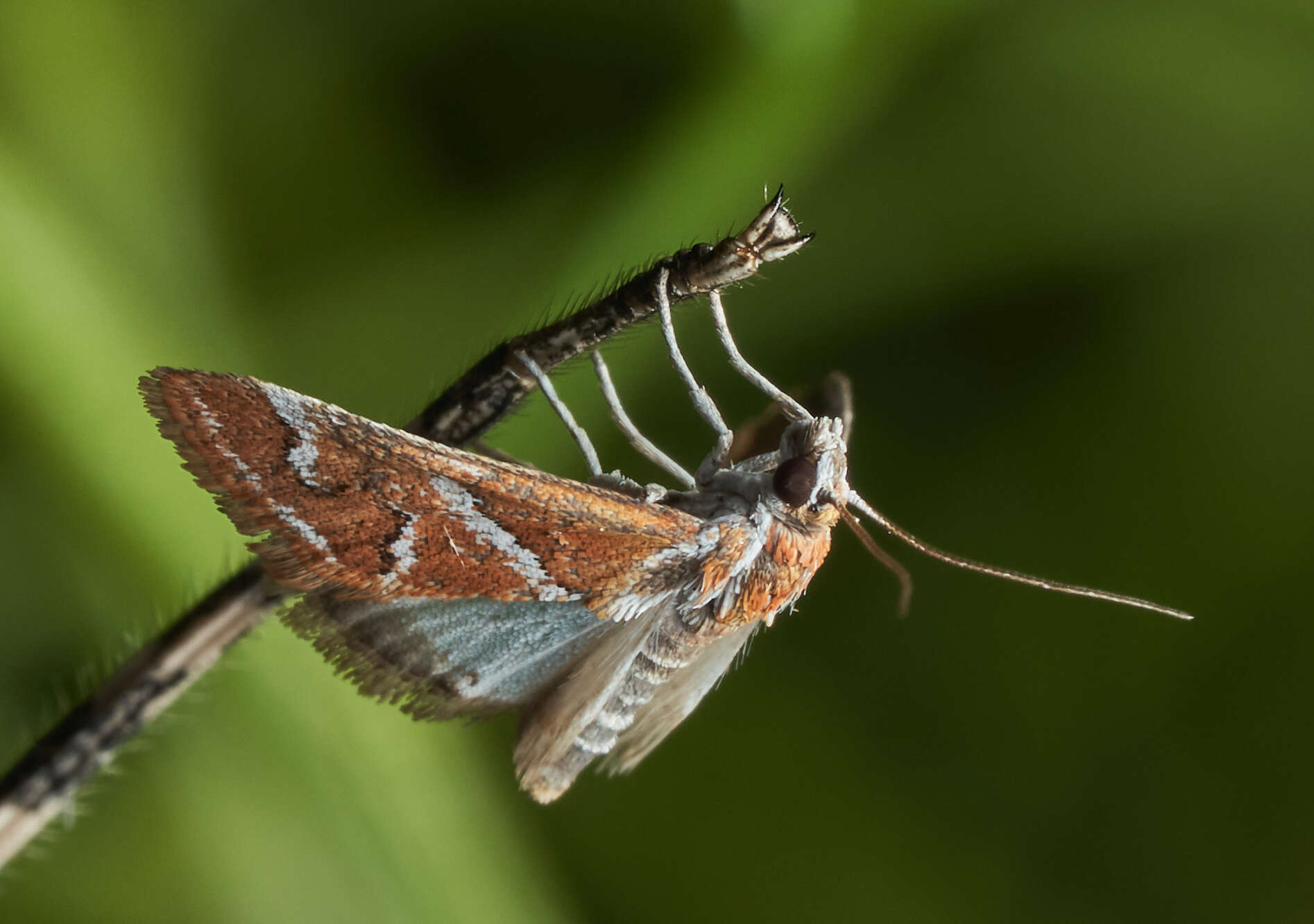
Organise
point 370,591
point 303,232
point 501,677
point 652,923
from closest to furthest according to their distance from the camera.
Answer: point 370,591 → point 501,677 → point 303,232 → point 652,923

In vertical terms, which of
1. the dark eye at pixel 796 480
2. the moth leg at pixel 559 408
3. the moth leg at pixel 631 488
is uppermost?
the moth leg at pixel 559 408

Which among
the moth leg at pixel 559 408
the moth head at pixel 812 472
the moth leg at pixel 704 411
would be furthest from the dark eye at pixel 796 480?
the moth leg at pixel 559 408

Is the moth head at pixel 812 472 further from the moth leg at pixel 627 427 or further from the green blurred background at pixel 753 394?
the green blurred background at pixel 753 394

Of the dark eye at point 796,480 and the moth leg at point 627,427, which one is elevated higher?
the moth leg at point 627,427

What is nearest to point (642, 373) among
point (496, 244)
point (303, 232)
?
point (496, 244)

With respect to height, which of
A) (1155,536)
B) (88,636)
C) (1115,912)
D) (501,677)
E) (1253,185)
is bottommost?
(1115,912)

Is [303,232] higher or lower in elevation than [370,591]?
higher

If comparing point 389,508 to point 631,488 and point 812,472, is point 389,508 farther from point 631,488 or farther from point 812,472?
point 812,472

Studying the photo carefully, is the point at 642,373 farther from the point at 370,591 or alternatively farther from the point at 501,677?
the point at 370,591
